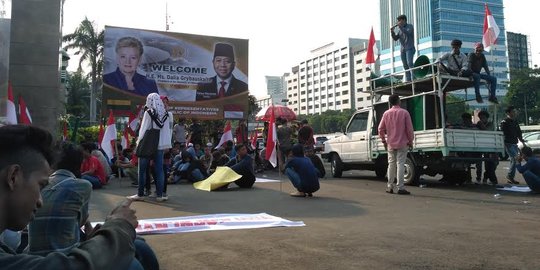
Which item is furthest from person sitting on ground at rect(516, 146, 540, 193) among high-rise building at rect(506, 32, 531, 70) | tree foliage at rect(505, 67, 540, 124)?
high-rise building at rect(506, 32, 531, 70)

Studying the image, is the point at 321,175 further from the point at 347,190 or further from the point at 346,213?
the point at 346,213

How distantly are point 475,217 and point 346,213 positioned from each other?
160 centimetres

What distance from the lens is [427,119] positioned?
31.0 ft

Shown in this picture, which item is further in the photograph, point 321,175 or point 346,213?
point 321,175

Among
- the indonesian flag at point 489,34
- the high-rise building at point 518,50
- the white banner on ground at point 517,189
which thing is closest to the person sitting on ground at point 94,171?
the white banner on ground at point 517,189

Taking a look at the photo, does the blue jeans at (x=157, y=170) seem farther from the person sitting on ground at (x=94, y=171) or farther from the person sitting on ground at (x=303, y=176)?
the person sitting on ground at (x=94, y=171)

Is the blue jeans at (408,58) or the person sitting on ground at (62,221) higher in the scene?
the blue jeans at (408,58)

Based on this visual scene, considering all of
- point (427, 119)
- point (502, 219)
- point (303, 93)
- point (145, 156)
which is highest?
point (303, 93)

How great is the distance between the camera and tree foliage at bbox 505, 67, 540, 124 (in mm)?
49594

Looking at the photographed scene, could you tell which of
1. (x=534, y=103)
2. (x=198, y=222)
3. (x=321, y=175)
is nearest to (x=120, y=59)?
(x=321, y=175)

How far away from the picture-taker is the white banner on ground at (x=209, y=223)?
481 centimetres

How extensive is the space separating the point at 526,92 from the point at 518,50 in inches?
1237

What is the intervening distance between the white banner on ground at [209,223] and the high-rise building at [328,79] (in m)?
109

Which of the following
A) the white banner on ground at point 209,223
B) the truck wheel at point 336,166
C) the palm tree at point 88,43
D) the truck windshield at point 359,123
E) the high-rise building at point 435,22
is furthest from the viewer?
the high-rise building at point 435,22
